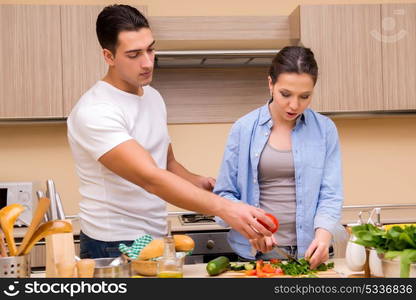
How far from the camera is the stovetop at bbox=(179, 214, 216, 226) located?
126 inches

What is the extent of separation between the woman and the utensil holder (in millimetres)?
814

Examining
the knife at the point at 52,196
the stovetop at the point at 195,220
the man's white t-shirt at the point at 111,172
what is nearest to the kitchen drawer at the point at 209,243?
the stovetop at the point at 195,220

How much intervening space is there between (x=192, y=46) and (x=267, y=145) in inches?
63.6

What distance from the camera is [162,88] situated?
12.2 feet

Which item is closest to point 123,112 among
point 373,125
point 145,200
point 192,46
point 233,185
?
point 145,200

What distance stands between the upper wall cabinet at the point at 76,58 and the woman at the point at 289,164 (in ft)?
4.80

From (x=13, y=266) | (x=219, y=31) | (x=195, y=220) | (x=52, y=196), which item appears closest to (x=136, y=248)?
(x=52, y=196)

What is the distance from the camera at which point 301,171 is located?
205 cm

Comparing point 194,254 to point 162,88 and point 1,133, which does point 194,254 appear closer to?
point 162,88

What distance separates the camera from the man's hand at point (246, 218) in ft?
5.52

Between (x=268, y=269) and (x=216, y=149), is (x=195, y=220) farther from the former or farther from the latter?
(x=268, y=269)

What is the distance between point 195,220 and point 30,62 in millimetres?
1279

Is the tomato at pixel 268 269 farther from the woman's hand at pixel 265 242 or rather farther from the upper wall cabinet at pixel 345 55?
the upper wall cabinet at pixel 345 55

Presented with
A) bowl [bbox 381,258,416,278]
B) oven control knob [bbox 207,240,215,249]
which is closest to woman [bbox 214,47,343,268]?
bowl [bbox 381,258,416,278]
